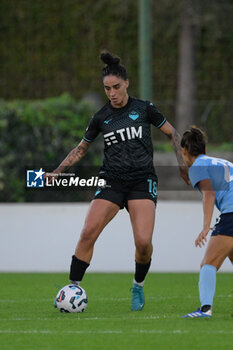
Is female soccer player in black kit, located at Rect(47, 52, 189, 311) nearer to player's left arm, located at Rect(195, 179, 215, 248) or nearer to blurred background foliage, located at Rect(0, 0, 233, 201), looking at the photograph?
player's left arm, located at Rect(195, 179, 215, 248)

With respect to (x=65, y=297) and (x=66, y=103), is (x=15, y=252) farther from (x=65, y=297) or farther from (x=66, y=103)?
(x=66, y=103)

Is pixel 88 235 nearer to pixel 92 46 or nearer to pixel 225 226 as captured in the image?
pixel 225 226

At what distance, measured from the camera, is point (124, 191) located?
8.74 metres

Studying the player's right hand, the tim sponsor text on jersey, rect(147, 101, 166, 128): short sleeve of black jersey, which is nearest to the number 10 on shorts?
the tim sponsor text on jersey

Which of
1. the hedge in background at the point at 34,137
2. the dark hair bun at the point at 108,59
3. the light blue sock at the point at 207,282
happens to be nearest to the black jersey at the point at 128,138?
the dark hair bun at the point at 108,59

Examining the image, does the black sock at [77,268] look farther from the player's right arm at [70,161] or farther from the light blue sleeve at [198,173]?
the light blue sleeve at [198,173]

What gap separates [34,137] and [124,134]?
9.42 meters

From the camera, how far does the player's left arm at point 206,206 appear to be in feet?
24.9

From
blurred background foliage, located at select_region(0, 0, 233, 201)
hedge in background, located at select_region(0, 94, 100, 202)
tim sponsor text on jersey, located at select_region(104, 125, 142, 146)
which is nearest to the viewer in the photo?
tim sponsor text on jersey, located at select_region(104, 125, 142, 146)

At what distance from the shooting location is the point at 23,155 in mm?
17656

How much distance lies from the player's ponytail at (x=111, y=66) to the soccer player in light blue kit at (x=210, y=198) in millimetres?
1053

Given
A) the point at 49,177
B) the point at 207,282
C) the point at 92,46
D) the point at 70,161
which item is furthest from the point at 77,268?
the point at 92,46

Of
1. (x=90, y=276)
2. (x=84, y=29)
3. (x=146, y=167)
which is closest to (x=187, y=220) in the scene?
(x=90, y=276)

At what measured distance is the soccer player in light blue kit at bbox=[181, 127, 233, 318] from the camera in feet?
25.6
